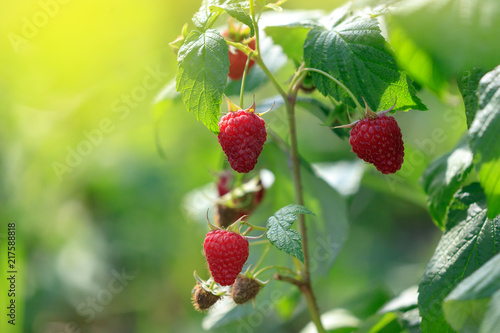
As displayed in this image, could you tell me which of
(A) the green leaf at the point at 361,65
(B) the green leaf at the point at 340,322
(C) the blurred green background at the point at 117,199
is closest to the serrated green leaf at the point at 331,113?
(A) the green leaf at the point at 361,65

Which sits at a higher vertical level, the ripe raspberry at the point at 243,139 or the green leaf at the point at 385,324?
the ripe raspberry at the point at 243,139

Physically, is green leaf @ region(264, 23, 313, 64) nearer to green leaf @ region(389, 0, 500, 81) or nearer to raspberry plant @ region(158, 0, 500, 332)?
raspberry plant @ region(158, 0, 500, 332)

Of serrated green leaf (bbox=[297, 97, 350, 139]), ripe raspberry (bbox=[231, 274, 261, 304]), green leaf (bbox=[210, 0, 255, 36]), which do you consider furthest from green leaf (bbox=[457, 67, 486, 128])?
ripe raspberry (bbox=[231, 274, 261, 304])

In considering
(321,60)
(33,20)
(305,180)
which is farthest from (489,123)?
(33,20)

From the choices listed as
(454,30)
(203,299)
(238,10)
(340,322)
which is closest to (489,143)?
(454,30)

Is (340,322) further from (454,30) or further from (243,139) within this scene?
(454,30)

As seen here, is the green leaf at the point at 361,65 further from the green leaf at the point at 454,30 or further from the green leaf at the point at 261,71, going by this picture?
the green leaf at the point at 261,71
